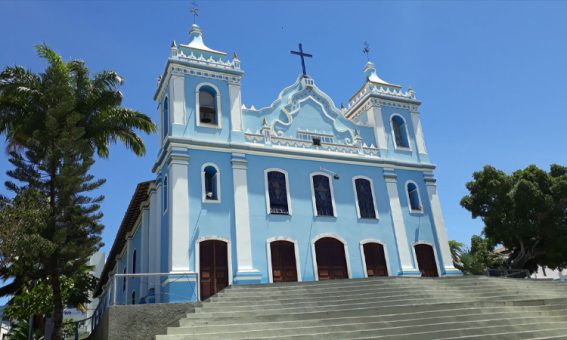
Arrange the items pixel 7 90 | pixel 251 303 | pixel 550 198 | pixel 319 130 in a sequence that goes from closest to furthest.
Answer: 1. pixel 251 303
2. pixel 7 90
3. pixel 319 130
4. pixel 550 198

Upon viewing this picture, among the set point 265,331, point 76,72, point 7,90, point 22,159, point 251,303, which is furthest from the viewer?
point 76,72

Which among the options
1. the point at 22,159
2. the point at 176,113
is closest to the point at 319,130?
the point at 176,113

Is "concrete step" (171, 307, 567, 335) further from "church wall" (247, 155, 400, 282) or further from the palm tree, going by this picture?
the palm tree

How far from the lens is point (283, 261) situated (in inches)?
706

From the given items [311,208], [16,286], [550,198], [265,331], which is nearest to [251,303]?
[265,331]

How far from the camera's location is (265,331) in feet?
34.7

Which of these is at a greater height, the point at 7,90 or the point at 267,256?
the point at 7,90

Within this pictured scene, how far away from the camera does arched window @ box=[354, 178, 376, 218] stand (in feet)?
66.6

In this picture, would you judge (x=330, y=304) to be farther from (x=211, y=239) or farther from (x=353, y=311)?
(x=211, y=239)

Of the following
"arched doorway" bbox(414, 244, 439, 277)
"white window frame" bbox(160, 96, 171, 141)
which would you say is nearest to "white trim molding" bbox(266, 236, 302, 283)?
"arched doorway" bbox(414, 244, 439, 277)

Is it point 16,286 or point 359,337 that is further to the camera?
point 16,286

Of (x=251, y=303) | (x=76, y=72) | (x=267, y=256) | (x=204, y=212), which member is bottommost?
(x=251, y=303)

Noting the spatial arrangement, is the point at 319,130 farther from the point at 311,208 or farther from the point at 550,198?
the point at 550,198

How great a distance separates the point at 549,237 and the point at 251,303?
18390mm
